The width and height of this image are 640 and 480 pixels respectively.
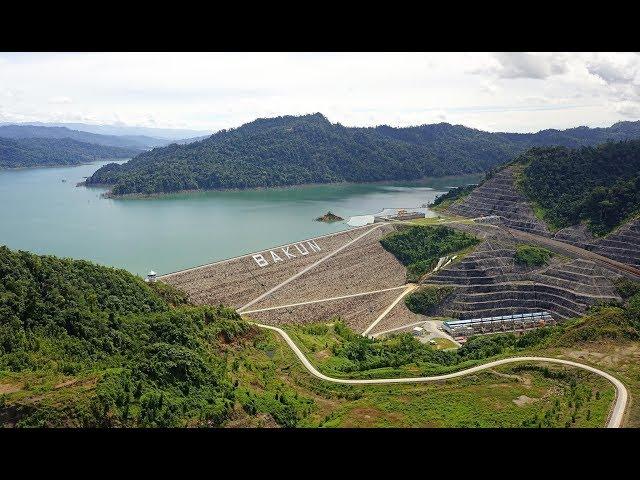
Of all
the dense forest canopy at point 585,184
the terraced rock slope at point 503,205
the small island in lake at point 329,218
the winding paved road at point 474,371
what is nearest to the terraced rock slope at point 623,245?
the dense forest canopy at point 585,184

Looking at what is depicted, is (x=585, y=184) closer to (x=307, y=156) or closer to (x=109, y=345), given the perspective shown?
(x=109, y=345)

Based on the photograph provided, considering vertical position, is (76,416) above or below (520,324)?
above

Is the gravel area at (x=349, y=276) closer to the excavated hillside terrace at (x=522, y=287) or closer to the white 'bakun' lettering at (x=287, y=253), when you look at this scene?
the white 'bakun' lettering at (x=287, y=253)

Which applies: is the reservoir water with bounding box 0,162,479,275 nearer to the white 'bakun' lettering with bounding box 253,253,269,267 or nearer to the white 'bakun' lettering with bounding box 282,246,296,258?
the white 'bakun' lettering with bounding box 282,246,296,258

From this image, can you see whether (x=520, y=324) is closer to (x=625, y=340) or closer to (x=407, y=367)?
(x=625, y=340)

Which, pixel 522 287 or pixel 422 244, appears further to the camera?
pixel 422 244

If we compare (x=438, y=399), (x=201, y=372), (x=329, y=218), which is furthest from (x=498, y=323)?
(x=329, y=218)
